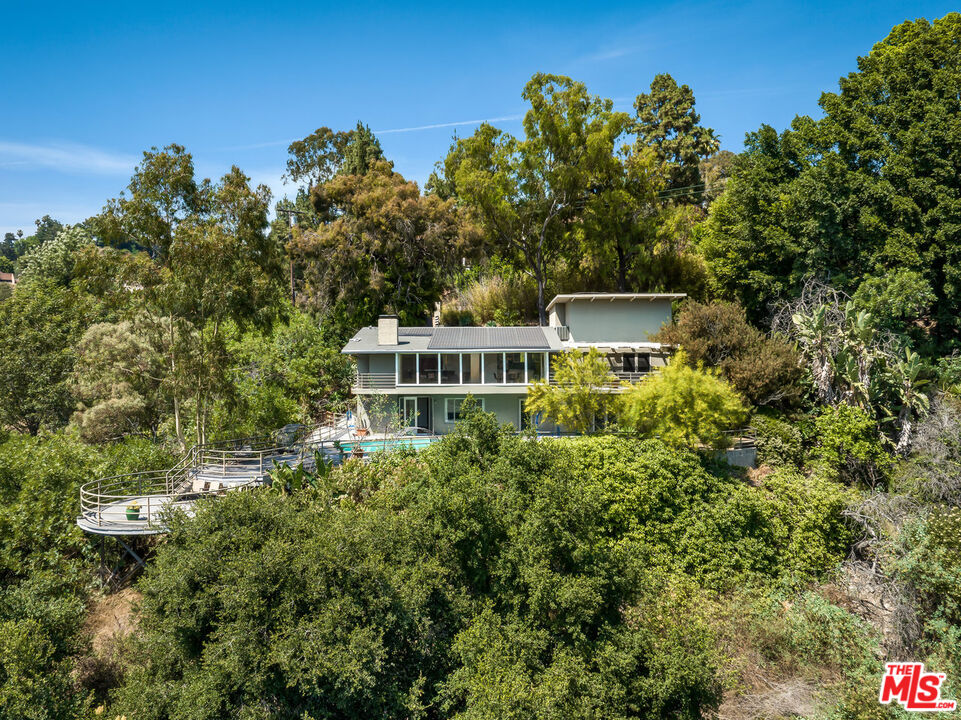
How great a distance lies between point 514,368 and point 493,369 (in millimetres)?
963

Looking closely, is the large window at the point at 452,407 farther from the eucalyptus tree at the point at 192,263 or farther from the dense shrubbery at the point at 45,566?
the dense shrubbery at the point at 45,566

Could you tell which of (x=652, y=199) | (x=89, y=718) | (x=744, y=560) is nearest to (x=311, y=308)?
(x=652, y=199)

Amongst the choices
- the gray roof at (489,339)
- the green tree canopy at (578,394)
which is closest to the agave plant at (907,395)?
the green tree canopy at (578,394)

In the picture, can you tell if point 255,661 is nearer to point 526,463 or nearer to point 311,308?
point 526,463

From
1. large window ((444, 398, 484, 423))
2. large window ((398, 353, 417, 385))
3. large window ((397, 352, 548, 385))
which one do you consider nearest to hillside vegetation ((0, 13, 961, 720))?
large window ((397, 352, 548, 385))

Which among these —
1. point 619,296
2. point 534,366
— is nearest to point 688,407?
point 534,366

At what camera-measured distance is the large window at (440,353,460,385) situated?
2478cm

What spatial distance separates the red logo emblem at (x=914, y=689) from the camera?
36.1 ft

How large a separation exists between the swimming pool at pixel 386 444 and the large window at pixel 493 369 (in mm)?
3973

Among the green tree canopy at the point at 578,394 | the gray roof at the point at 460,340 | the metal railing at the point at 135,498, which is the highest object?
the gray roof at the point at 460,340

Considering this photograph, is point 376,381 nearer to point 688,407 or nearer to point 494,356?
point 494,356

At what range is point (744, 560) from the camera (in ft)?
55.3

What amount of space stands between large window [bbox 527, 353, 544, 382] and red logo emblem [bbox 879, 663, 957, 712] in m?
15.3

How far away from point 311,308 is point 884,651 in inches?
1183
